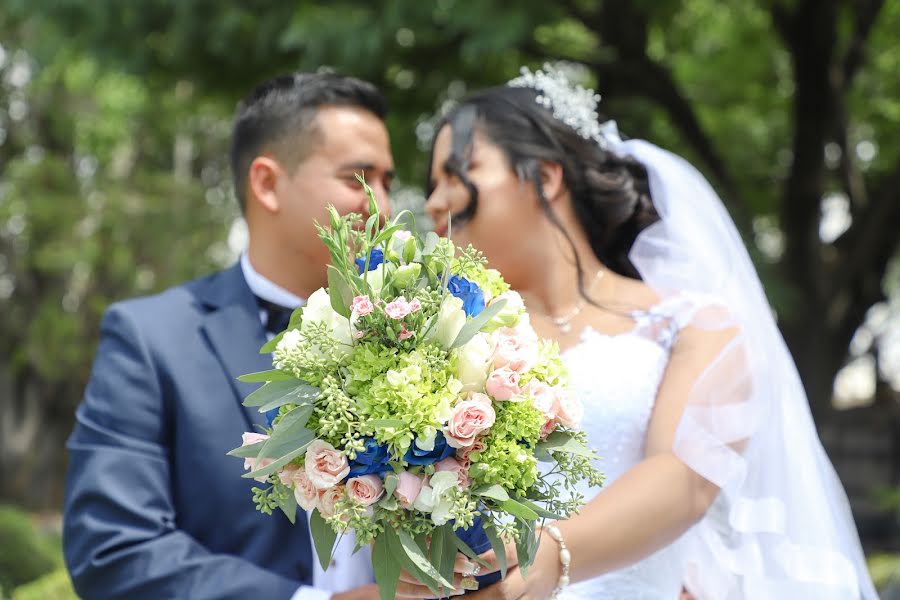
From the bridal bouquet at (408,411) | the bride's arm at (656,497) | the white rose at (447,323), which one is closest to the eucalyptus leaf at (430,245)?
the bridal bouquet at (408,411)

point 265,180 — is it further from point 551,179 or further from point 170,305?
point 551,179

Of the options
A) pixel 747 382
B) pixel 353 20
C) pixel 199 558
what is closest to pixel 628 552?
pixel 747 382

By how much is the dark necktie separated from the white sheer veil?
111 centimetres

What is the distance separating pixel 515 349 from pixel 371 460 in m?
0.37

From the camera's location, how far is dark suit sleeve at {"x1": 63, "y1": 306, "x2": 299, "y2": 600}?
8.31 feet

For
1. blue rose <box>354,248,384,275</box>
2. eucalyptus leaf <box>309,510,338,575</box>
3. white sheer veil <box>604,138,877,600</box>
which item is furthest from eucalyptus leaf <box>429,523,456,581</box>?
white sheer veil <box>604,138,877,600</box>

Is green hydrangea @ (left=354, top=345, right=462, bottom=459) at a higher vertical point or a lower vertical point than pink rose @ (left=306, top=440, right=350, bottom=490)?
higher

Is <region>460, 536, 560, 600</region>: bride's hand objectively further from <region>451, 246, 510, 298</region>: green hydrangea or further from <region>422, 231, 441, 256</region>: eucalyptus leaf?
<region>422, 231, 441, 256</region>: eucalyptus leaf

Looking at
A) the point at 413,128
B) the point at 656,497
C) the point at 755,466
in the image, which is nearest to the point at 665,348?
the point at 755,466

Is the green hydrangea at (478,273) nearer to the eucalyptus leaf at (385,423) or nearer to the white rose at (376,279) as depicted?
the white rose at (376,279)

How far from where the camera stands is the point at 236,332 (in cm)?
296

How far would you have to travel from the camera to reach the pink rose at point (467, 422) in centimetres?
195

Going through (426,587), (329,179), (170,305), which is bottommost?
(426,587)

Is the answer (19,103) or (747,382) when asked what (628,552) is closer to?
(747,382)
